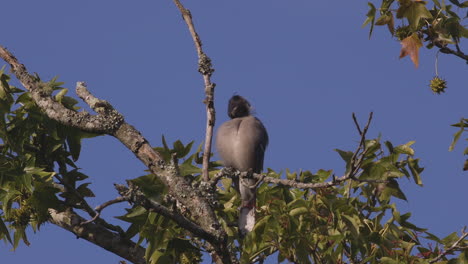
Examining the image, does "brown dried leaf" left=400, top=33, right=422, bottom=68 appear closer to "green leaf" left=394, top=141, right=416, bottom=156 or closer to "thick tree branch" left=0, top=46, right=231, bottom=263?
"green leaf" left=394, top=141, right=416, bottom=156

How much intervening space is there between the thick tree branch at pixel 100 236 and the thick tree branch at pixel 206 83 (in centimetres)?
120

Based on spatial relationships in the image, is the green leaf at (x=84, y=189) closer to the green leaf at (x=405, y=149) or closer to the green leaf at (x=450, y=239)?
the green leaf at (x=405, y=149)

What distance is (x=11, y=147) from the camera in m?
6.12

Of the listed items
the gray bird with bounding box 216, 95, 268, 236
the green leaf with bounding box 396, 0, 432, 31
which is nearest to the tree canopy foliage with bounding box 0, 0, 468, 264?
the green leaf with bounding box 396, 0, 432, 31

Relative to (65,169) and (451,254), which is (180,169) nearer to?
(65,169)

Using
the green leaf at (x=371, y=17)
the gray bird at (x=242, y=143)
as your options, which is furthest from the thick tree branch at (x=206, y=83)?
the gray bird at (x=242, y=143)

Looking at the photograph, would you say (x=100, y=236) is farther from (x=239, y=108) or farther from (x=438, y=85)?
(x=239, y=108)

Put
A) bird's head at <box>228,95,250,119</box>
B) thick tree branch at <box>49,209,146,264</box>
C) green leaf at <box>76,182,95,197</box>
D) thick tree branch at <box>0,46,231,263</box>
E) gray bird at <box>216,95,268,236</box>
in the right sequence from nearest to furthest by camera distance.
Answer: thick tree branch at <box>0,46,231,263</box>
thick tree branch at <box>49,209,146,264</box>
green leaf at <box>76,182,95,197</box>
gray bird at <box>216,95,268,236</box>
bird's head at <box>228,95,250,119</box>

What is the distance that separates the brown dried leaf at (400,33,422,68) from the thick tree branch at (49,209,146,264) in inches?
112

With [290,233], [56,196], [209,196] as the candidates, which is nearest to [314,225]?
[290,233]

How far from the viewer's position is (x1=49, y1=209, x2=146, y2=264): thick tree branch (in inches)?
254

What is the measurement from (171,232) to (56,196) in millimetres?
1234

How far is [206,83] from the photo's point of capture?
596 centimetres

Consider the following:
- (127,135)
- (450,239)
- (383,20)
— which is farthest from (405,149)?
(127,135)
